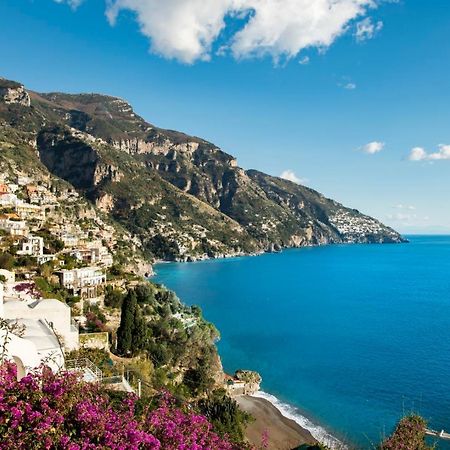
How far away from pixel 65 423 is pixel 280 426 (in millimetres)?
25768

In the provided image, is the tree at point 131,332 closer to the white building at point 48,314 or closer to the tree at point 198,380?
the tree at point 198,380

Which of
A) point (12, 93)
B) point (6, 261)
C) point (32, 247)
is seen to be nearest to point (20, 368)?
point (6, 261)

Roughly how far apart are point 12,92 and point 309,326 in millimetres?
155338

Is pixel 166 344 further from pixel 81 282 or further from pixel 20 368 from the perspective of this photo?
pixel 20 368

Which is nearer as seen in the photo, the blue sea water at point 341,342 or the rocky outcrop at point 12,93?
the blue sea water at point 341,342

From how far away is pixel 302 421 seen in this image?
29.7 metres

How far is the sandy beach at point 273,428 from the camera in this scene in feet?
85.7

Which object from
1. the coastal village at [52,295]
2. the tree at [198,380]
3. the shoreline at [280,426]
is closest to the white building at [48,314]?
the coastal village at [52,295]

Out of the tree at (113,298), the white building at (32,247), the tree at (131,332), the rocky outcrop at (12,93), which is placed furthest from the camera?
the rocky outcrop at (12,93)

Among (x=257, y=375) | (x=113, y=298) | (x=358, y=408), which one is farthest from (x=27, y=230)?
(x=358, y=408)

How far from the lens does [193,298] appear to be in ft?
249

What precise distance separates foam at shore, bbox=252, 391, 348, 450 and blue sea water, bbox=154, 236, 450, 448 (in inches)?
22.2

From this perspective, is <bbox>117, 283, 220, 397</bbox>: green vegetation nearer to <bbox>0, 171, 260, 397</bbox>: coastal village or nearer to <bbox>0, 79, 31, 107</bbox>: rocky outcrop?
<bbox>0, 171, 260, 397</bbox>: coastal village

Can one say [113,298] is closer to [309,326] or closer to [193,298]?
[309,326]
